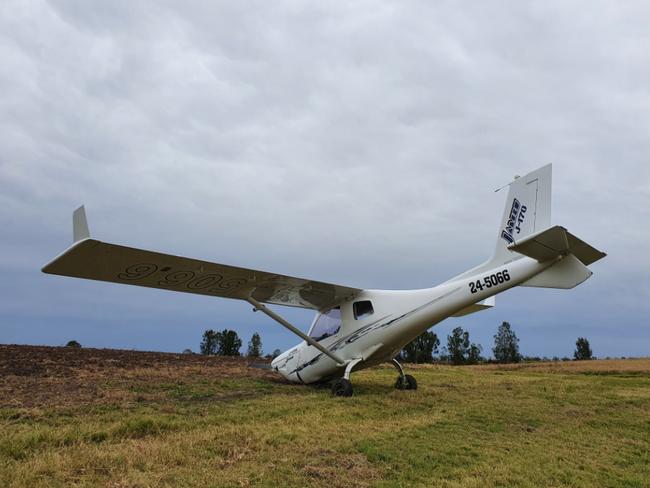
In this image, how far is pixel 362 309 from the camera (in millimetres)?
13359

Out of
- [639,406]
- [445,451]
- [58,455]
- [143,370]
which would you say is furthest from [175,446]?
[639,406]

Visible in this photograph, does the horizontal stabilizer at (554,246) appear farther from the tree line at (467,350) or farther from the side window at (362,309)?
the tree line at (467,350)

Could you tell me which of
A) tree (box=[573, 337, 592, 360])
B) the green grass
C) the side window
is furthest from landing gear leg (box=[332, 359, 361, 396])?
tree (box=[573, 337, 592, 360])

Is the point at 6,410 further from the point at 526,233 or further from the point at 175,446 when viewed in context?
the point at 526,233

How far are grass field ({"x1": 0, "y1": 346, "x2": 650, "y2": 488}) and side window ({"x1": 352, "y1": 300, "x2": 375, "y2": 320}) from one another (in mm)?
2076

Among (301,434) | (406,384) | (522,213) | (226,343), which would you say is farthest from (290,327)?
(226,343)

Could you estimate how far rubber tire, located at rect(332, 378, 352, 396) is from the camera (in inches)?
470

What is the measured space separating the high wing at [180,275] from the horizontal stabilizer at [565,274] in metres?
4.86

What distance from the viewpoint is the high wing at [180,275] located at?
9031 millimetres

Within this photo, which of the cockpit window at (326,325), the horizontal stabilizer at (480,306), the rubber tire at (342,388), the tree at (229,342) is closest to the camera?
the rubber tire at (342,388)

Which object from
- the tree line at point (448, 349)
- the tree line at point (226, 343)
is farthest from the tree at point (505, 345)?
the tree line at point (226, 343)

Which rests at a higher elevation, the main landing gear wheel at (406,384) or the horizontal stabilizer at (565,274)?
the horizontal stabilizer at (565,274)

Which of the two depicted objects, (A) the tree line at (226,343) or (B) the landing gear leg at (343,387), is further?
(A) the tree line at (226,343)

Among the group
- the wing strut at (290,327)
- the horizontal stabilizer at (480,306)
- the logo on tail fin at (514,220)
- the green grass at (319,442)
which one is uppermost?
the logo on tail fin at (514,220)
